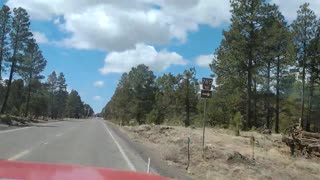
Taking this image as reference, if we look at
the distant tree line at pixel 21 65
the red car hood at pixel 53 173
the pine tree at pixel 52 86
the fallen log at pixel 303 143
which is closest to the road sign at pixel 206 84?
the fallen log at pixel 303 143

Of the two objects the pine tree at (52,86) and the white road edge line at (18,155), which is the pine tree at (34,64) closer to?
the pine tree at (52,86)

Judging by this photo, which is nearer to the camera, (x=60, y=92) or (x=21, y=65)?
(x=21, y=65)

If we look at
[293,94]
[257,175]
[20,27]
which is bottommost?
[257,175]

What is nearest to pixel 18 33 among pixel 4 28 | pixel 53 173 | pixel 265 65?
pixel 4 28

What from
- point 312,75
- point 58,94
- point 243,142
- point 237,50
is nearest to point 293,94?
point 312,75

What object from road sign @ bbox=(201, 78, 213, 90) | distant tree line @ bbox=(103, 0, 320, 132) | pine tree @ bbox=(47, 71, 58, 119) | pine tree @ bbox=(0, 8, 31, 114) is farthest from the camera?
pine tree @ bbox=(47, 71, 58, 119)

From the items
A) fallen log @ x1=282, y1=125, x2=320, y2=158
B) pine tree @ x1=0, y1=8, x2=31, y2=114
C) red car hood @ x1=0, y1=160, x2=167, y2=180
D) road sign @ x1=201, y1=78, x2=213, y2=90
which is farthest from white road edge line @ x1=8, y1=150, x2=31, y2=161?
pine tree @ x1=0, y1=8, x2=31, y2=114

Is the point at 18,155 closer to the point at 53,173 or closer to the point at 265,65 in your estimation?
the point at 53,173

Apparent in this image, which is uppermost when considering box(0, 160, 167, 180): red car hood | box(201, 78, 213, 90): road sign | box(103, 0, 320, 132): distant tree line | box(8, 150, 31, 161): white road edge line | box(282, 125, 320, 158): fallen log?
box(103, 0, 320, 132): distant tree line

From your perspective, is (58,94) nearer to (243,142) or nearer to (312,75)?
(312,75)

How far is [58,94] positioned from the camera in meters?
173

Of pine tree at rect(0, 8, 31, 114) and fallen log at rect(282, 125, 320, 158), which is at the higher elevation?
pine tree at rect(0, 8, 31, 114)

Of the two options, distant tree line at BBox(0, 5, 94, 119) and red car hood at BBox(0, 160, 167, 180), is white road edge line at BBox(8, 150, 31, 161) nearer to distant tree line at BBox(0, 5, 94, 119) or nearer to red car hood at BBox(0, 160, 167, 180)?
red car hood at BBox(0, 160, 167, 180)

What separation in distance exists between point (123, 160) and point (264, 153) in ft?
34.1
